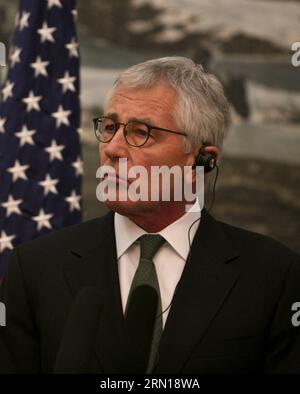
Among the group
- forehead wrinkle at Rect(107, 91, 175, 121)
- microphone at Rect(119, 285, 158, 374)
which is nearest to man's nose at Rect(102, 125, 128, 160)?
forehead wrinkle at Rect(107, 91, 175, 121)

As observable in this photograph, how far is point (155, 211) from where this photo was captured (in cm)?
244

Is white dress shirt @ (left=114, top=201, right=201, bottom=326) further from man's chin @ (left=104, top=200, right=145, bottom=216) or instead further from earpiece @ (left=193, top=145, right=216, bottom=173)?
earpiece @ (left=193, top=145, right=216, bottom=173)

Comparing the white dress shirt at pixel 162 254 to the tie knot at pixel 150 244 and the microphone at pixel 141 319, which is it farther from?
the microphone at pixel 141 319

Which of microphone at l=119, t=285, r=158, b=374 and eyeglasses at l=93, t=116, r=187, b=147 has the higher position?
eyeglasses at l=93, t=116, r=187, b=147

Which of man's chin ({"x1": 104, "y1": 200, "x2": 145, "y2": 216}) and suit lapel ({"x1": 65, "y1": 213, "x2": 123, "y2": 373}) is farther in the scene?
man's chin ({"x1": 104, "y1": 200, "x2": 145, "y2": 216})

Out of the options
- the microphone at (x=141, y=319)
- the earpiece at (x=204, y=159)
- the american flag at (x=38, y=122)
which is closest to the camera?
the microphone at (x=141, y=319)

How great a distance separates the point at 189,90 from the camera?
240cm

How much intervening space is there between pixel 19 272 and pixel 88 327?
840 mm

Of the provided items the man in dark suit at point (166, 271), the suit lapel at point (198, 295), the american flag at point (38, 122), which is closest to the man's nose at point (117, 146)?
the man in dark suit at point (166, 271)

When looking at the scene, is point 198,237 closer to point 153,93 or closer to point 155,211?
point 155,211

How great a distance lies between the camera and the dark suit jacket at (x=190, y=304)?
225 cm

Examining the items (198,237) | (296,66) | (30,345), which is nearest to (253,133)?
(296,66)

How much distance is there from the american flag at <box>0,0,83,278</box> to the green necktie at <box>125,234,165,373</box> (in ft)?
5.24

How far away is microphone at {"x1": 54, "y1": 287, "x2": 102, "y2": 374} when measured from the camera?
1.63 m
